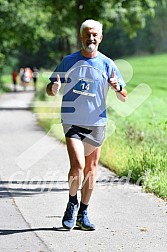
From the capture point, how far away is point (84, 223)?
7855 mm

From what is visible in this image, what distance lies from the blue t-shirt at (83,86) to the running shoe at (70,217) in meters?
0.87

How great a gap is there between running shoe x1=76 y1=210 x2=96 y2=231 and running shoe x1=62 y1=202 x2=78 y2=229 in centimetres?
10

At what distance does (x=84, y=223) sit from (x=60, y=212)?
996 mm

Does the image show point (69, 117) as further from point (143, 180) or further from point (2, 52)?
point (2, 52)

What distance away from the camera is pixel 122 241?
7305 mm

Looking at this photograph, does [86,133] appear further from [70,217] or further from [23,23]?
[23,23]

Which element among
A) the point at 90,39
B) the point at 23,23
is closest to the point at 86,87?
the point at 90,39

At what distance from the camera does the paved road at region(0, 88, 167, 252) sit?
7.18 m

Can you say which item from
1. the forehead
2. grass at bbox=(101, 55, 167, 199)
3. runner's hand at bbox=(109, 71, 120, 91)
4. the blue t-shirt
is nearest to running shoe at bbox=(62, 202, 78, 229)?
the blue t-shirt

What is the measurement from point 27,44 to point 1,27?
8450 millimetres

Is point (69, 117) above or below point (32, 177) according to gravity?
above

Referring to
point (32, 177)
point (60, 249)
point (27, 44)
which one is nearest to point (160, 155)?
point (32, 177)

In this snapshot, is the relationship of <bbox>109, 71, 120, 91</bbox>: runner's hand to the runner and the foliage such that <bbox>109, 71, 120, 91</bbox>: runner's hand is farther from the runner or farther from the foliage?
the foliage

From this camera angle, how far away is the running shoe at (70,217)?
777 cm
